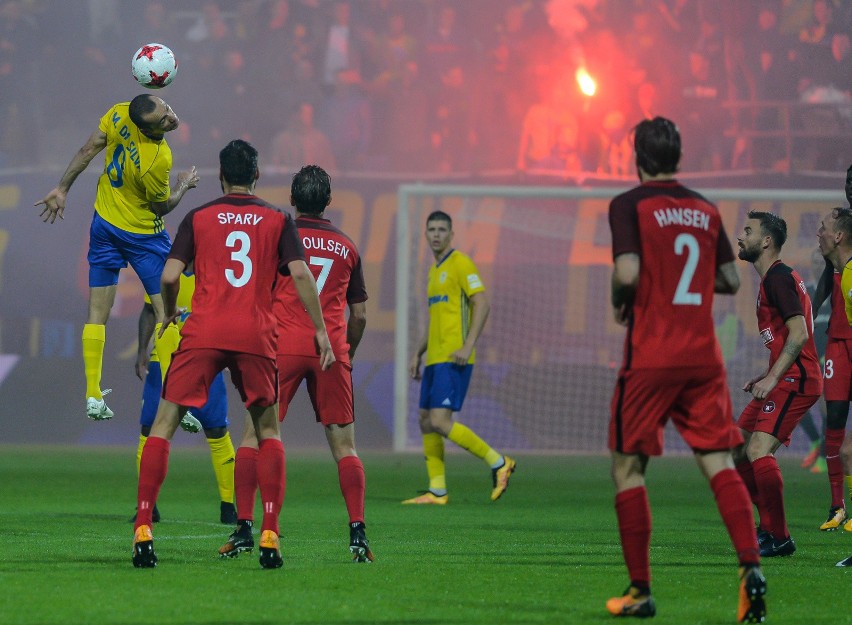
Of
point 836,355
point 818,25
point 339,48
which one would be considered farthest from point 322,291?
point 818,25

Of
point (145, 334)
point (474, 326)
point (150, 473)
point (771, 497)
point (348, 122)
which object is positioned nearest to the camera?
point (150, 473)

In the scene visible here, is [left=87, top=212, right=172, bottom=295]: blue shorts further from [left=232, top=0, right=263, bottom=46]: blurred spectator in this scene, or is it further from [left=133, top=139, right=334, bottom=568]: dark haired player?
[left=232, top=0, right=263, bottom=46]: blurred spectator

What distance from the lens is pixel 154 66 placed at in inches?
327

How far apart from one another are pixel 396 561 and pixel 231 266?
1.70 metres

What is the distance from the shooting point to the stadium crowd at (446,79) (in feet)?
61.2

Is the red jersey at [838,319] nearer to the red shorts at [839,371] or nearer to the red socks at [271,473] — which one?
the red shorts at [839,371]

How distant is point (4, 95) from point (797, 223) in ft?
36.1

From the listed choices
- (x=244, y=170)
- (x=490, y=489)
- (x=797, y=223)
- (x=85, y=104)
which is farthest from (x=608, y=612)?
(x=85, y=104)

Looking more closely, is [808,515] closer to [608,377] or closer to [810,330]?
[810,330]

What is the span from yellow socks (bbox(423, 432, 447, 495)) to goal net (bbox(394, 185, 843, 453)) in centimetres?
502

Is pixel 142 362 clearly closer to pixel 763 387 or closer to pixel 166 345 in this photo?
pixel 166 345

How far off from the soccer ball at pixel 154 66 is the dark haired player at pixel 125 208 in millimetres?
119

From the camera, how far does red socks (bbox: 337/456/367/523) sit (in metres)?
6.52

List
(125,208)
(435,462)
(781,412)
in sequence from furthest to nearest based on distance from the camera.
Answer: (435,462)
(125,208)
(781,412)
